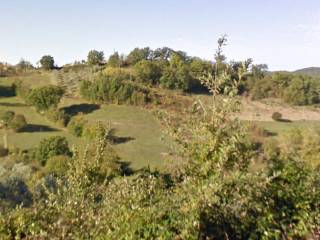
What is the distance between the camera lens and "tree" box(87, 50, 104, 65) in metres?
69.0

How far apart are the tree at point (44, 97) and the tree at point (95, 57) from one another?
2035 cm

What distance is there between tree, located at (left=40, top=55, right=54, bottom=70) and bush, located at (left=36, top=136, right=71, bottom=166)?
34013 mm

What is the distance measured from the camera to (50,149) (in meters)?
33.3

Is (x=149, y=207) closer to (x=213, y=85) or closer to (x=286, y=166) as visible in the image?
(x=213, y=85)

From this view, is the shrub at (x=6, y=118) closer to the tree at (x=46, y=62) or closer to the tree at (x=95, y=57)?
the tree at (x=46, y=62)

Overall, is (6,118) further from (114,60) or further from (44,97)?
(114,60)

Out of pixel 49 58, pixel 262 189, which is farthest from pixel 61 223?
pixel 49 58

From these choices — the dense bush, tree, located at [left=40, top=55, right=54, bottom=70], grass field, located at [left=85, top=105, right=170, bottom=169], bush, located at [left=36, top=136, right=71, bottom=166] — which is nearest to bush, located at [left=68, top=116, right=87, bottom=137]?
grass field, located at [left=85, top=105, right=170, bottom=169]

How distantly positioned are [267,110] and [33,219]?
53589 mm

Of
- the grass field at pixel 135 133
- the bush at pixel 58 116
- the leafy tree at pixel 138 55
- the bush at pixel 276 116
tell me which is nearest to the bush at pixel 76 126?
the bush at pixel 58 116

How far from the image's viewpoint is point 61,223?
431 centimetres

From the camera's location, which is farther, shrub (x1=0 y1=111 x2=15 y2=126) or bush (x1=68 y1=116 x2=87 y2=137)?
bush (x1=68 y1=116 x2=87 y2=137)

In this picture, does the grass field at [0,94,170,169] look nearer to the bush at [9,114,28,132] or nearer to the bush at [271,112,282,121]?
the bush at [9,114,28,132]

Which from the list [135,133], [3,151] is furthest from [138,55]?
[3,151]
